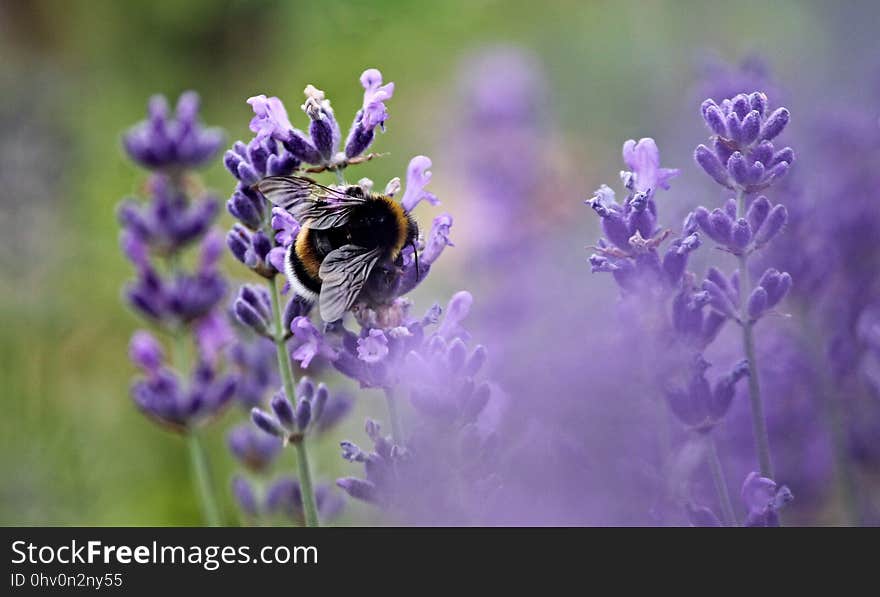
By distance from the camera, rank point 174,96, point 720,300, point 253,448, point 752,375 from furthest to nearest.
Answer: point 174,96 → point 253,448 → point 720,300 → point 752,375

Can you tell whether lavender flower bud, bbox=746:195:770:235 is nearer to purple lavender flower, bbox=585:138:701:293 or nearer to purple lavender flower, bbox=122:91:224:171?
purple lavender flower, bbox=585:138:701:293

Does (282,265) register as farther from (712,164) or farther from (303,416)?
(712,164)

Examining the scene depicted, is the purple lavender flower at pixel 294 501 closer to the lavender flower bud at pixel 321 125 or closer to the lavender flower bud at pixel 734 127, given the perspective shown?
the lavender flower bud at pixel 321 125

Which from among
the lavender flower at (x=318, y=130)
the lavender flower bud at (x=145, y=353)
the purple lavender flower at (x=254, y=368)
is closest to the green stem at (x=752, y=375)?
the lavender flower at (x=318, y=130)

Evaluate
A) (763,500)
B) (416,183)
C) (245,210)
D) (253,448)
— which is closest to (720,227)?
(763,500)

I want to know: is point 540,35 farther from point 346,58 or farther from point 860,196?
point 860,196

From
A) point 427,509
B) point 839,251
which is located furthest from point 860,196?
point 427,509

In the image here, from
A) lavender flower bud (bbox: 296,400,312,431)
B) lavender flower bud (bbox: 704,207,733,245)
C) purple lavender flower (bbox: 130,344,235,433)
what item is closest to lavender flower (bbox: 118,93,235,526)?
A: purple lavender flower (bbox: 130,344,235,433)
